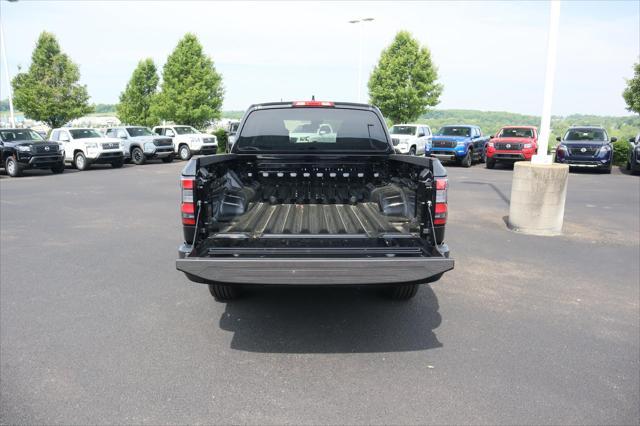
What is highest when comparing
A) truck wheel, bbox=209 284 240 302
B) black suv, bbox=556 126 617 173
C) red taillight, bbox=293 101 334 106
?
red taillight, bbox=293 101 334 106

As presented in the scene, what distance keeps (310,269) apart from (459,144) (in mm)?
20531

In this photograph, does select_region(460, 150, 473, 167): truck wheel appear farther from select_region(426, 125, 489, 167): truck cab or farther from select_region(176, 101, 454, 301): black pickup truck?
select_region(176, 101, 454, 301): black pickup truck

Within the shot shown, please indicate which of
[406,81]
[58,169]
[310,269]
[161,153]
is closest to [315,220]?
[310,269]

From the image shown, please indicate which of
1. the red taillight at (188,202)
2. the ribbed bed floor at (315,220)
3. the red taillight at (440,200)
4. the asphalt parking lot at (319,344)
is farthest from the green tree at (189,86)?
the red taillight at (440,200)

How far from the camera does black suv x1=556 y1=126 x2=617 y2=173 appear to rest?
19.0 m

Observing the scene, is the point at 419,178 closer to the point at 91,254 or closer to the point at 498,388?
the point at 498,388

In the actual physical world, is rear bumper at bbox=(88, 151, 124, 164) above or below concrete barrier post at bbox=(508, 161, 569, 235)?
below

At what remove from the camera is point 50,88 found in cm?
3491

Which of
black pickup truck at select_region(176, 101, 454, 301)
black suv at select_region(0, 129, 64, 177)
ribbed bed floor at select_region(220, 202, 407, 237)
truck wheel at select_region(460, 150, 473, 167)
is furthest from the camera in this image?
truck wheel at select_region(460, 150, 473, 167)

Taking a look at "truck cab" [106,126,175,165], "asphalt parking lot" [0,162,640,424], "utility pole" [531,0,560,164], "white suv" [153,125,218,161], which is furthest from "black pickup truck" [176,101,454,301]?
"white suv" [153,125,218,161]

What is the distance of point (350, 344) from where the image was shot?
3.91 meters

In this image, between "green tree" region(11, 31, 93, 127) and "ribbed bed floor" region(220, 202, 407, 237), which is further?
"green tree" region(11, 31, 93, 127)

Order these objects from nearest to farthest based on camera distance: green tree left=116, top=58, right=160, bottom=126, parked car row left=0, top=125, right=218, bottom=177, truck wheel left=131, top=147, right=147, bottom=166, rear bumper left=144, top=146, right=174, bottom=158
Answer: parked car row left=0, top=125, right=218, bottom=177, truck wheel left=131, top=147, right=147, bottom=166, rear bumper left=144, top=146, right=174, bottom=158, green tree left=116, top=58, right=160, bottom=126

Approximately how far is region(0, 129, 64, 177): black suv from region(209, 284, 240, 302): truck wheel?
16.5 metres
